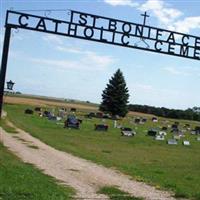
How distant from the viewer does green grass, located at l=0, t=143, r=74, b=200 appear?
12.3 metres

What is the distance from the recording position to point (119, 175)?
1886cm

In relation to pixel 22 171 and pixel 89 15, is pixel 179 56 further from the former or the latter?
pixel 22 171

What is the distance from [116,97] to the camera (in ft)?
297

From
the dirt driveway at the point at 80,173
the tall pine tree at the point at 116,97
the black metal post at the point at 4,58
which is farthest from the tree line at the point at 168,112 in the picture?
the black metal post at the point at 4,58

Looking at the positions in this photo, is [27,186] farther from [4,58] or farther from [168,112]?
[168,112]

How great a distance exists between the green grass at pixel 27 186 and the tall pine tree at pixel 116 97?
71.5 metres

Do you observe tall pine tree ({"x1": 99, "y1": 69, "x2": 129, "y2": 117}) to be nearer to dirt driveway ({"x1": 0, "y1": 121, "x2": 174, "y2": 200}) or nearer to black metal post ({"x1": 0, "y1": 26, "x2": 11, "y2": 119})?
dirt driveway ({"x1": 0, "y1": 121, "x2": 174, "y2": 200})

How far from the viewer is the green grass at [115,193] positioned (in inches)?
526

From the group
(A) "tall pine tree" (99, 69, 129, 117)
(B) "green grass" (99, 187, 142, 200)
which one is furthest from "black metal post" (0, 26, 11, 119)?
(A) "tall pine tree" (99, 69, 129, 117)

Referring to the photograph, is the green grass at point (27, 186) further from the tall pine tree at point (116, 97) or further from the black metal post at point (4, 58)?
the tall pine tree at point (116, 97)

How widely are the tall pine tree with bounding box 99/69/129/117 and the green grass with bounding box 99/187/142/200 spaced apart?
74.3 meters

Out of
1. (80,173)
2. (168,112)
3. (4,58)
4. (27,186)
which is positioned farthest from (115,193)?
(168,112)

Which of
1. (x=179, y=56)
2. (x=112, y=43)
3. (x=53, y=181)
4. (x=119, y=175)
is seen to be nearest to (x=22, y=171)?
(x=53, y=181)

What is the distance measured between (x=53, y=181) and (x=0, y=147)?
9.56 meters
